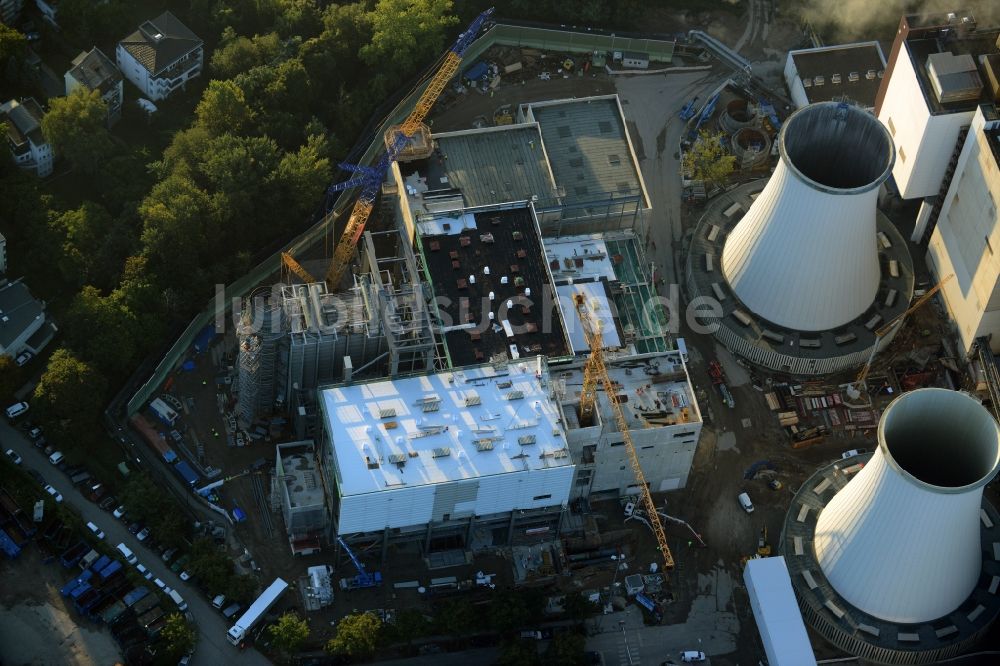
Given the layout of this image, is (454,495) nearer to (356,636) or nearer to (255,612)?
(356,636)

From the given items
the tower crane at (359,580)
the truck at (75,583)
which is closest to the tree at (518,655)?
the tower crane at (359,580)

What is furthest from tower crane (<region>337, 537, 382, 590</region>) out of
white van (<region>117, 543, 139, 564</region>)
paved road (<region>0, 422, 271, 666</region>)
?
white van (<region>117, 543, 139, 564</region>)

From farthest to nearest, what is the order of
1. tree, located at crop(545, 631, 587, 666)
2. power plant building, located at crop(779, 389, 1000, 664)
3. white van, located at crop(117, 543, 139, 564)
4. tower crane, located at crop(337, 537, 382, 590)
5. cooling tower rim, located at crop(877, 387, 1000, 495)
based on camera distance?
tower crane, located at crop(337, 537, 382, 590) < white van, located at crop(117, 543, 139, 564) < tree, located at crop(545, 631, 587, 666) < power plant building, located at crop(779, 389, 1000, 664) < cooling tower rim, located at crop(877, 387, 1000, 495)

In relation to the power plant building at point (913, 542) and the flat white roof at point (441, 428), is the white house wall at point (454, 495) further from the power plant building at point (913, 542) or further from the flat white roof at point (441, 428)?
the power plant building at point (913, 542)

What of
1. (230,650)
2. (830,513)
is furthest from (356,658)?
(830,513)

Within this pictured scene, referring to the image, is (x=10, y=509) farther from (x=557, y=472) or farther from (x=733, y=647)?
(x=733, y=647)

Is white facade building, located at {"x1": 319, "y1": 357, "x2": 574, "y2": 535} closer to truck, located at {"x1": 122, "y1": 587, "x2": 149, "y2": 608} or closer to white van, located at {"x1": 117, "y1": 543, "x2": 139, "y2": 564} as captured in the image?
truck, located at {"x1": 122, "y1": 587, "x2": 149, "y2": 608}

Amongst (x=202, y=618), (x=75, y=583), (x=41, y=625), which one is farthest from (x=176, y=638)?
(x=41, y=625)
